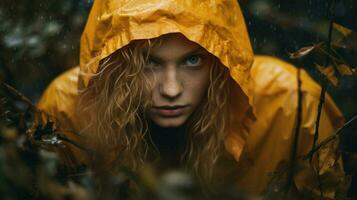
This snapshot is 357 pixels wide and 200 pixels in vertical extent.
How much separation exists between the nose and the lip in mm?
94

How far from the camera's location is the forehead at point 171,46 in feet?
8.11

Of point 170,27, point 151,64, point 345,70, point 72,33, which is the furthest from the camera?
point 72,33

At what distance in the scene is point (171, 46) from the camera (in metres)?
2.48

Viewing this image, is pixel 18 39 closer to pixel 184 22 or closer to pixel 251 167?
pixel 184 22

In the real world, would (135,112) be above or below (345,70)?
below

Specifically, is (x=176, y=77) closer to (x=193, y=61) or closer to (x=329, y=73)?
(x=193, y=61)

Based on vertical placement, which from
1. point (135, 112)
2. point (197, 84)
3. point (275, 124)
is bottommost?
point (275, 124)

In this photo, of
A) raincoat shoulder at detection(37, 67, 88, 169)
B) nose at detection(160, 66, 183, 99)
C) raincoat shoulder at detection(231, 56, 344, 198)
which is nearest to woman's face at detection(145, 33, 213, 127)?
nose at detection(160, 66, 183, 99)

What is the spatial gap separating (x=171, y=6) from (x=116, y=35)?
259 millimetres

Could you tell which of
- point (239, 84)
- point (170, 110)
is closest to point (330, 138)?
point (239, 84)

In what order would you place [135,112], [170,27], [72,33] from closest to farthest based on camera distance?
[170,27]
[135,112]
[72,33]

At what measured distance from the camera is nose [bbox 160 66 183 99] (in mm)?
2453

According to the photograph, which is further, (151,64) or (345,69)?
(151,64)

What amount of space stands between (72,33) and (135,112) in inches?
55.6
